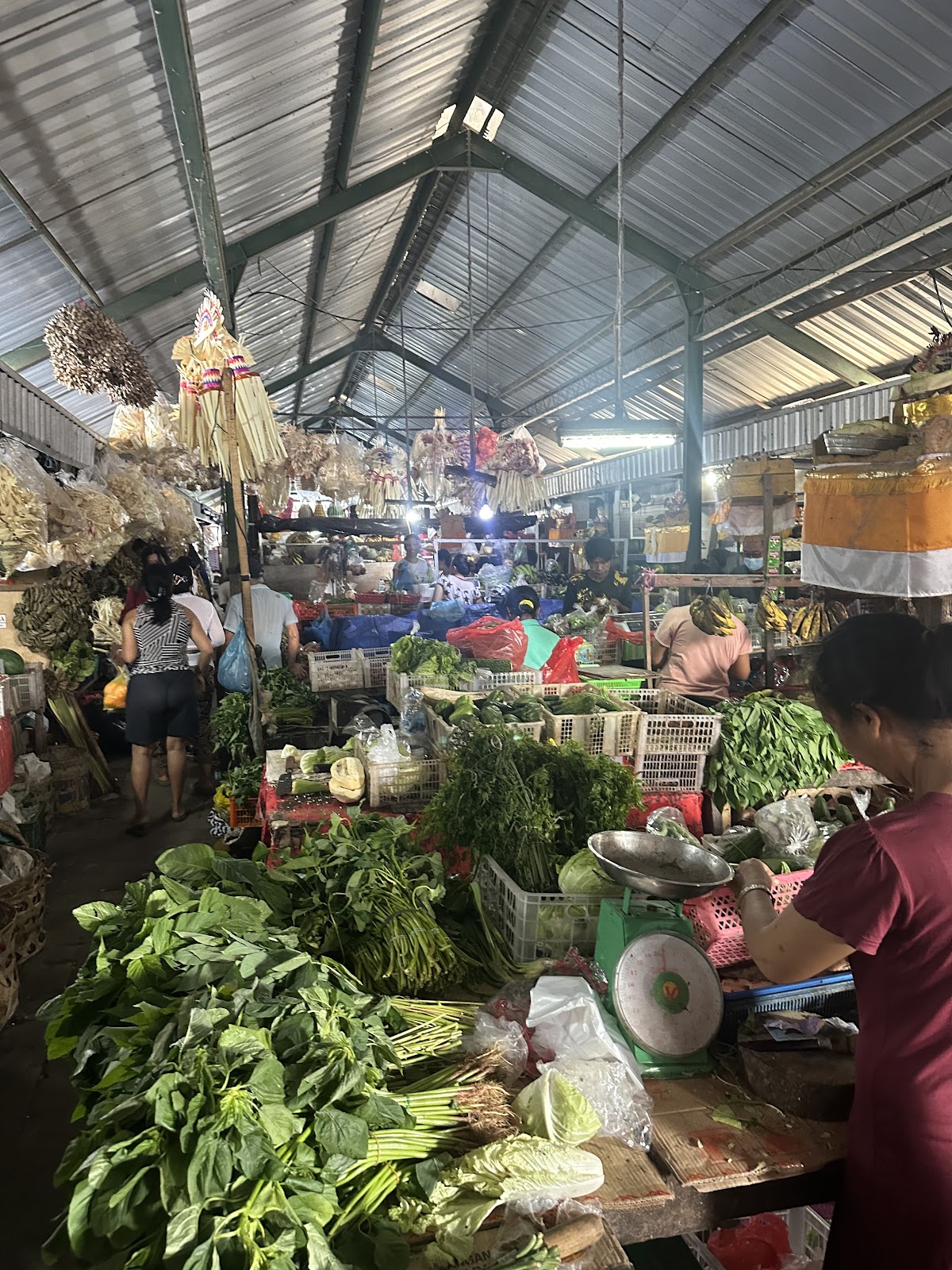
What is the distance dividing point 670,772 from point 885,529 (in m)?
1.61

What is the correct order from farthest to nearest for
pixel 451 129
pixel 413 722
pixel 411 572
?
pixel 411 572
pixel 451 129
pixel 413 722

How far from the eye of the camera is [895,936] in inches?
59.8

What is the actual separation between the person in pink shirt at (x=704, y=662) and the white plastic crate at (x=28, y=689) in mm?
4830

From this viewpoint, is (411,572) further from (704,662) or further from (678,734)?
(678,734)

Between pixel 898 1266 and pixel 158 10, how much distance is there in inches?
176

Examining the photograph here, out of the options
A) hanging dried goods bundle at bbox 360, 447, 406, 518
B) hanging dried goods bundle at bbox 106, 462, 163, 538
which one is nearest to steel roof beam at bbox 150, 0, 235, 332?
hanging dried goods bundle at bbox 106, 462, 163, 538

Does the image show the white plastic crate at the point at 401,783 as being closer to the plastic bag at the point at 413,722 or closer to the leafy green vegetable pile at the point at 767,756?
the plastic bag at the point at 413,722

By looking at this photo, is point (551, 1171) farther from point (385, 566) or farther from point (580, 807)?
point (385, 566)

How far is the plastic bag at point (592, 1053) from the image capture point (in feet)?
5.71

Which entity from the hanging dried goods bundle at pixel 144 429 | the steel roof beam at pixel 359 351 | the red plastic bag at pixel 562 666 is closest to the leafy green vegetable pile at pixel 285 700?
the red plastic bag at pixel 562 666

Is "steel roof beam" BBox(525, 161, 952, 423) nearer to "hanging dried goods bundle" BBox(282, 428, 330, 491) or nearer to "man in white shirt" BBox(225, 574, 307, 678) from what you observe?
"hanging dried goods bundle" BBox(282, 428, 330, 491)

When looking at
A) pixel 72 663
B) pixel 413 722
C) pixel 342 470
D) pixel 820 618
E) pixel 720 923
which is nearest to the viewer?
pixel 720 923

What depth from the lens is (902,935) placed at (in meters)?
1.51

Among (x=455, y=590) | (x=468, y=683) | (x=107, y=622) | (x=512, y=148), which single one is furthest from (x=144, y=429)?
(x=512, y=148)
